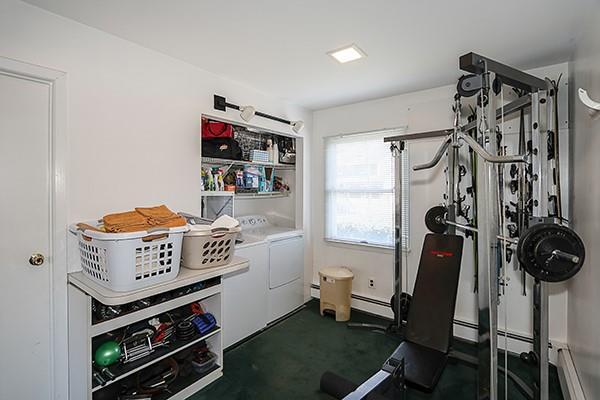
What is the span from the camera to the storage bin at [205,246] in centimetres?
183

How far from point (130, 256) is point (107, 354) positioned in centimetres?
74

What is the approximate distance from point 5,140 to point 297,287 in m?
2.84

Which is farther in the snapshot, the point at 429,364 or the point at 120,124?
the point at 429,364

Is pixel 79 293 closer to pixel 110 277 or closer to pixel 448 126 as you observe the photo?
pixel 110 277

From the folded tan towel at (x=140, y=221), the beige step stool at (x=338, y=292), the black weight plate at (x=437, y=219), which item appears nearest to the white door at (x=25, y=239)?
the folded tan towel at (x=140, y=221)

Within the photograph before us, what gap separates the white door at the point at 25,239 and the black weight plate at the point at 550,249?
2638mm

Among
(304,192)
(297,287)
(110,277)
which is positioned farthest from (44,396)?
(304,192)

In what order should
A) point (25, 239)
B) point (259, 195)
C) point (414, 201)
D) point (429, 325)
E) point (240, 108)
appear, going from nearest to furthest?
1. point (25, 239)
2. point (429, 325)
3. point (240, 108)
4. point (414, 201)
5. point (259, 195)

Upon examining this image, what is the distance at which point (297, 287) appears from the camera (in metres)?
3.52

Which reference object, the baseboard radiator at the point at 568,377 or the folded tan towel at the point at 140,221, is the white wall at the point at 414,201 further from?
the folded tan towel at the point at 140,221

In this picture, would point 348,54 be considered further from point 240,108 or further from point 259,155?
point 259,155

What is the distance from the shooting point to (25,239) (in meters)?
1.66

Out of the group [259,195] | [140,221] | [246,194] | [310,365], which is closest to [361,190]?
[259,195]

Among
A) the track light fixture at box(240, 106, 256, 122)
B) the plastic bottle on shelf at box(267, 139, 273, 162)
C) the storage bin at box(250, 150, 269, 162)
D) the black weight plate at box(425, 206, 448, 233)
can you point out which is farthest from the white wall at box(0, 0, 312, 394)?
the black weight plate at box(425, 206, 448, 233)
